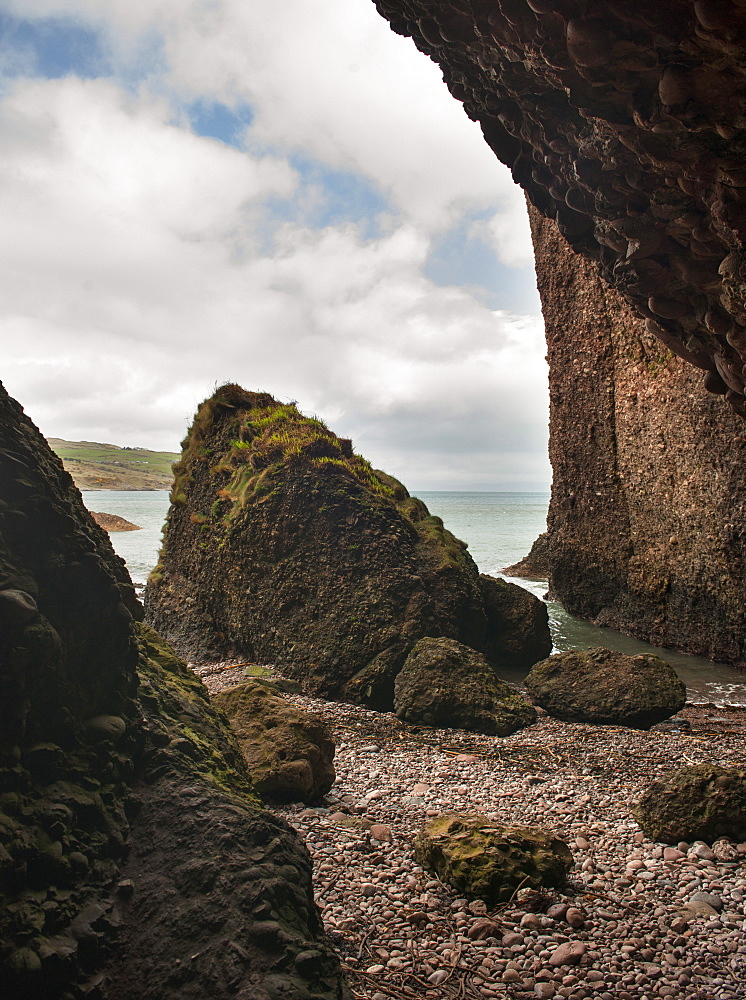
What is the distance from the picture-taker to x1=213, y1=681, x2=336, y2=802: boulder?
4434 millimetres

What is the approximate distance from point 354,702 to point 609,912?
436 cm

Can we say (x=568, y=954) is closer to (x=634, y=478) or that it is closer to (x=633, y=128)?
(x=633, y=128)

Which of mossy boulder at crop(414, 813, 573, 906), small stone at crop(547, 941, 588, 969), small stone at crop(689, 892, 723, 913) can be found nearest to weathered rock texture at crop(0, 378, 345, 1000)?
mossy boulder at crop(414, 813, 573, 906)

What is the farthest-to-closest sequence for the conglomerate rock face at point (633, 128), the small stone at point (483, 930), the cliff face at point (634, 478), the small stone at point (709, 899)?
the cliff face at point (634, 478) < the small stone at point (709, 899) < the small stone at point (483, 930) < the conglomerate rock face at point (633, 128)

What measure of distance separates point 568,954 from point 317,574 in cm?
614

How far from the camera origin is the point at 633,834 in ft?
13.6

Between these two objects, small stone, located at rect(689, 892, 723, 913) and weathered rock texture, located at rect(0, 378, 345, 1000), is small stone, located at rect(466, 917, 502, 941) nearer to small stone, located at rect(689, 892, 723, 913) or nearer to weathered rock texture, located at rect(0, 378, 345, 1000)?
weathered rock texture, located at rect(0, 378, 345, 1000)

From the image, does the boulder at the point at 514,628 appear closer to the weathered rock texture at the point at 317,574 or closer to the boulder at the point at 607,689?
the weathered rock texture at the point at 317,574

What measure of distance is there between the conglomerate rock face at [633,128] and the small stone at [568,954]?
356cm

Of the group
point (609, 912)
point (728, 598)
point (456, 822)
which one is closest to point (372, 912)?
point (456, 822)

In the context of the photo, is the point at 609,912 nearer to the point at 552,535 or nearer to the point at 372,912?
the point at 372,912

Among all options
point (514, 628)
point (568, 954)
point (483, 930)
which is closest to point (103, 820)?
point (483, 930)

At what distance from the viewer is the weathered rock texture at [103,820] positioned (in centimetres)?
206

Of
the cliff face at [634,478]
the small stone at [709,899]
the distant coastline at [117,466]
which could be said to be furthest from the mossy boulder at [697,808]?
the distant coastline at [117,466]
